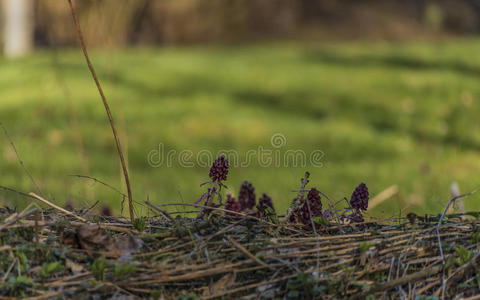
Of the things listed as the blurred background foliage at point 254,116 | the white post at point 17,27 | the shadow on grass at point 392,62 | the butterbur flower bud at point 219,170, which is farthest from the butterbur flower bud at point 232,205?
the white post at point 17,27

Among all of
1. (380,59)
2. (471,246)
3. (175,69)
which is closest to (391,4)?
(380,59)

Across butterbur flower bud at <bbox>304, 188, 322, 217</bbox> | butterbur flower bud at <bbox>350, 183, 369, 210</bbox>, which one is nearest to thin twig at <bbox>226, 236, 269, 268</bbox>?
butterbur flower bud at <bbox>304, 188, 322, 217</bbox>

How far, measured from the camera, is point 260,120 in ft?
31.0

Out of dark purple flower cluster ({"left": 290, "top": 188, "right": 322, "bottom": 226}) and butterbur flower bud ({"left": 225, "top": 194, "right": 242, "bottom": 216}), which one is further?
butterbur flower bud ({"left": 225, "top": 194, "right": 242, "bottom": 216})

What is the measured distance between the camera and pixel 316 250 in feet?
5.03

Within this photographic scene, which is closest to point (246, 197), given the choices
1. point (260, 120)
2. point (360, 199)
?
point (360, 199)

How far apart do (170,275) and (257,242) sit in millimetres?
276

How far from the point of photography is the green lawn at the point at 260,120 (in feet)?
22.6

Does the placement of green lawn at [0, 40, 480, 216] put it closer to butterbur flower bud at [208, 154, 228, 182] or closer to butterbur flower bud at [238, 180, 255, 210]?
butterbur flower bud at [238, 180, 255, 210]

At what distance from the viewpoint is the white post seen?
16530mm

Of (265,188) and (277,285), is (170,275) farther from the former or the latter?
(265,188)

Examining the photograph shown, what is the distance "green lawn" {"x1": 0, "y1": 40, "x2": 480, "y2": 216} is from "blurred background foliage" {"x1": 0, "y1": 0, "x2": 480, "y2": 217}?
1.2 inches

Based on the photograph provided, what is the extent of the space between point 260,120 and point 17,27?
10.9 m

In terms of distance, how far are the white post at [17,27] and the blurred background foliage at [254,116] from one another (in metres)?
3.55
